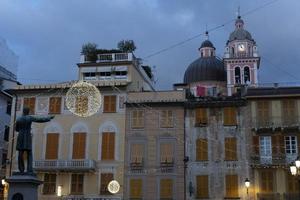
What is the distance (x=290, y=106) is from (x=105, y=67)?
17.0m

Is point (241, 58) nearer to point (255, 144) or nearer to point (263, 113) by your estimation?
point (263, 113)

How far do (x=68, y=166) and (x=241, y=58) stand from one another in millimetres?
45211

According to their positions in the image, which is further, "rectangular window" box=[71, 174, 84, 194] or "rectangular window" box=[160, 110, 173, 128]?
"rectangular window" box=[160, 110, 173, 128]

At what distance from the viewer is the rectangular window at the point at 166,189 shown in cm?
4069

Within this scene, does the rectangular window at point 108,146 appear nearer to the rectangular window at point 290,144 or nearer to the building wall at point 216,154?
the building wall at point 216,154

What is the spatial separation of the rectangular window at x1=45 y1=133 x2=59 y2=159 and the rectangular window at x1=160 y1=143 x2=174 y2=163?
29.1 ft

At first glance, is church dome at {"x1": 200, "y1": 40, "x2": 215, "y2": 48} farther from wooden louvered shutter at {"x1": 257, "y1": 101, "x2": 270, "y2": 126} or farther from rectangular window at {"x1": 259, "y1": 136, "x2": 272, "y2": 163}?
rectangular window at {"x1": 259, "y1": 136, "x2": 272, "y2": 163}

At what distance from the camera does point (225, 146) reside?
135ft

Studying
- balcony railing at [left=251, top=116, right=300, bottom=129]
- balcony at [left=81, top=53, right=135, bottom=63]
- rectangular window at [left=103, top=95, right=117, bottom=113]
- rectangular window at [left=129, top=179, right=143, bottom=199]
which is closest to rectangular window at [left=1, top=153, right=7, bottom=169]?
rectangular window at [left=103, top=95, right=117, bottom=113]

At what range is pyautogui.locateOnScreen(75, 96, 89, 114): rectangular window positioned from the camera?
27531mm

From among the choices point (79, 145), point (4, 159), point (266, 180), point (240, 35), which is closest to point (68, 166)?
point (79, 145)

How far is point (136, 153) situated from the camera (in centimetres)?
4209

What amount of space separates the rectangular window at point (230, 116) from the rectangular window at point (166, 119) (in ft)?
14.4

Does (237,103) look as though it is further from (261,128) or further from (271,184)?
(271,184)
